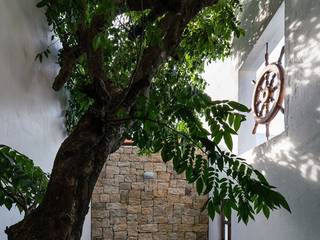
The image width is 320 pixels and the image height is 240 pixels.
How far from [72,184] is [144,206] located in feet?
16.8

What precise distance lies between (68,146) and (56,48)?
2.35 m

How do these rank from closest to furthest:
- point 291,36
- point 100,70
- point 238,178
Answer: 1. point 238,178
2. point 100,70
3. point 291,36

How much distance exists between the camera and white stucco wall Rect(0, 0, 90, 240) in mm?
2020

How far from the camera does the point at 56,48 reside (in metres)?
3.30

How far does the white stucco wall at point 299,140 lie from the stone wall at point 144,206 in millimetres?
3072

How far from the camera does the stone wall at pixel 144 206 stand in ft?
19.6

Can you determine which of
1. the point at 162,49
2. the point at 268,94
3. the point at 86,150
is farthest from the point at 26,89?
the point at 268,94

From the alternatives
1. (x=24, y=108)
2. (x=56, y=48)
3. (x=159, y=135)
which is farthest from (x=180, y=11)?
(x=56, y=48)

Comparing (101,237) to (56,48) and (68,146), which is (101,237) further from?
(68,146)

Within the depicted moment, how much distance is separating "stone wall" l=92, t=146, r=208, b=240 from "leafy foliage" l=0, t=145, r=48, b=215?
15.5 feet

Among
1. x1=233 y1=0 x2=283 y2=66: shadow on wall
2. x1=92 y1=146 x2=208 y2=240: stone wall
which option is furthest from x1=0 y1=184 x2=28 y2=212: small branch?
x1=92 y1=146 x2=208 y2=240: stone wall

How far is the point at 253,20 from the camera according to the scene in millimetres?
3789

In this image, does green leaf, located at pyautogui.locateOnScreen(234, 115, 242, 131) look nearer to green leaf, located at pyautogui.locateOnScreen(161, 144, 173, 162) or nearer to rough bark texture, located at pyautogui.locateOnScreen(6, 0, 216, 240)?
green leaf, located at pyautogui.locateOnScreen(161, 144, 173, 162)

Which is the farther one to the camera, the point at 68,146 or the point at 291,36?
the point at 291,36
